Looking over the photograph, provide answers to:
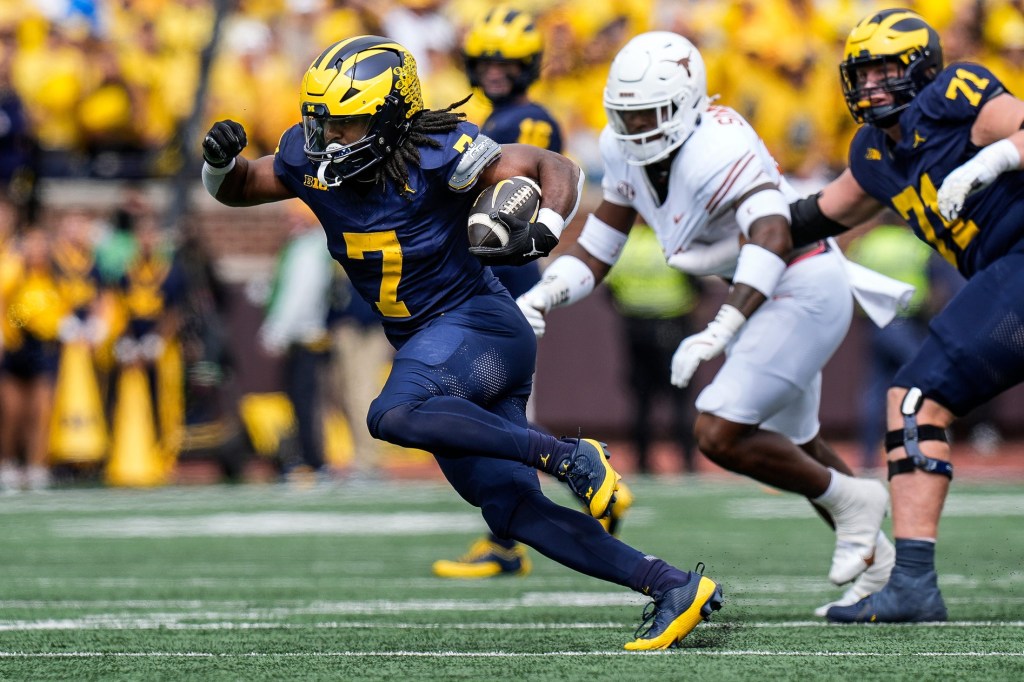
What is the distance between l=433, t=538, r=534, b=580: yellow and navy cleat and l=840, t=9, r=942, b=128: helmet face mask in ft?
7.74

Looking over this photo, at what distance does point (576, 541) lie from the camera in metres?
4.34

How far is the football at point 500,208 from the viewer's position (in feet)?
13.8

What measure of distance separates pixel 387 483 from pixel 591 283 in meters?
6.48

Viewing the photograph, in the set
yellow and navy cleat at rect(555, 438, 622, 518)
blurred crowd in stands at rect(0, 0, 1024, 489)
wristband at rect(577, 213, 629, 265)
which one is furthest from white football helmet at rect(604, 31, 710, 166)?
blurred crowd in stands at rect(0, 0, 1024, 489)

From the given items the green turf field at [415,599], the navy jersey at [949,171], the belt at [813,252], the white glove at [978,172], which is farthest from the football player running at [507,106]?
the white glove at [978,172]

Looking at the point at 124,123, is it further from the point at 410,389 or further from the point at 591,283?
the point at 410,389

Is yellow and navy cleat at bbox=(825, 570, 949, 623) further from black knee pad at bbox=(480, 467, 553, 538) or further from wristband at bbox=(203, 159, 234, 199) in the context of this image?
wristband at bbox=(203, 159, 234, 199)

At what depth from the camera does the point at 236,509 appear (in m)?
9.91

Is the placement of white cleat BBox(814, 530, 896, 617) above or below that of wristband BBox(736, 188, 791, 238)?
below

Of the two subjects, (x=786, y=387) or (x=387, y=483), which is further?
(x=387, y=483)

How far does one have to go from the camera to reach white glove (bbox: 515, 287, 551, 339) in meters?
5.20

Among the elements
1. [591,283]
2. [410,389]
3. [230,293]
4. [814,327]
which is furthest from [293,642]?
[230,293]

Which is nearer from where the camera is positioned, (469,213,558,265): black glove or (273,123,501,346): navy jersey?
(469,213,558,265): black glove

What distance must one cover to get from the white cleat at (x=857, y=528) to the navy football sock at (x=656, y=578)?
3.98ft
